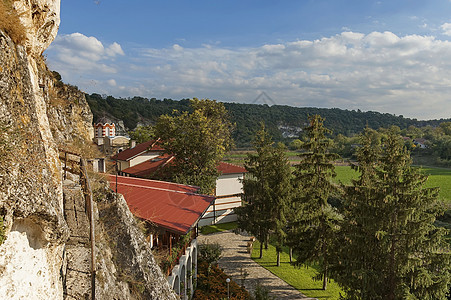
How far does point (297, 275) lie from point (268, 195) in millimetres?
5899

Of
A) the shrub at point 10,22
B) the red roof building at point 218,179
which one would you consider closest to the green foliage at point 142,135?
the red roof building at point 218,179

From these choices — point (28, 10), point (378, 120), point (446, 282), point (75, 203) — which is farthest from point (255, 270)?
point (378, 120)

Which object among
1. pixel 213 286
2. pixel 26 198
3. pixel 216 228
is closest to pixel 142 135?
pixel 216 228

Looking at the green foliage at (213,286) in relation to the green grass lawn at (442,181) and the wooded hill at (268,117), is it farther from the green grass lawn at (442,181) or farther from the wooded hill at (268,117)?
the green grass lawn at (442,181)

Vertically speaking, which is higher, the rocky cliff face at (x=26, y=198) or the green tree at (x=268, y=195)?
the rocky cliff face at (x=26, y=198)

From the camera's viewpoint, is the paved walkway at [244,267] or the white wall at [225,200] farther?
the white wall at [225,200]

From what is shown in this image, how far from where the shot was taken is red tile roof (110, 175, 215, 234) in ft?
38.3

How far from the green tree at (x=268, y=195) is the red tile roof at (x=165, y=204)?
21.2ft

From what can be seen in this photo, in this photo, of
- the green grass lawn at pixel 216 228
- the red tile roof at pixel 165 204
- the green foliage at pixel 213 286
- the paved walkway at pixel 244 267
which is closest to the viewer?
the red tile roof at pixel 165 204

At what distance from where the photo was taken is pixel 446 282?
1100 cm

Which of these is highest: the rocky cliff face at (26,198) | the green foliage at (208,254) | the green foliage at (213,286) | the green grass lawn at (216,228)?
the rocky cliff face at (26,198)

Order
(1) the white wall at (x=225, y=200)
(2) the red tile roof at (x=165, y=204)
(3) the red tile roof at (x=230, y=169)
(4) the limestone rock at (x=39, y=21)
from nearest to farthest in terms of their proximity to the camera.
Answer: (4) the limestone rock at (x=39, y=21) → (2) the red tile roof at (x=165, y=204) → (1) the white wall at (x=225, y=200) → (3) the red tile roof at (x=230, y=169)

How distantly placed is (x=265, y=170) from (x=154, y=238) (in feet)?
36.6

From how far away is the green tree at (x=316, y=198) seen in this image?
17109 millimetres
